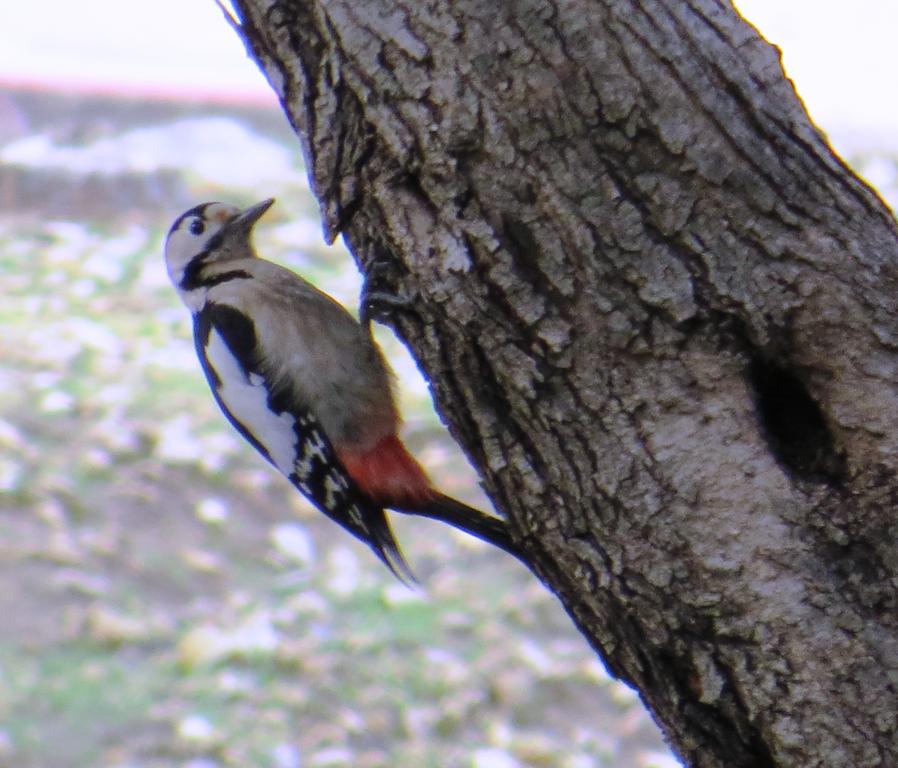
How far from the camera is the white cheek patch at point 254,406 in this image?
3.46 metres

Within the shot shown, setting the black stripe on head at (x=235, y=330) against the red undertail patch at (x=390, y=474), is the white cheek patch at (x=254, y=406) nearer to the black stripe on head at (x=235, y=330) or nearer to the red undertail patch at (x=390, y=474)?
the black stripe on head at (x=235, y=330)

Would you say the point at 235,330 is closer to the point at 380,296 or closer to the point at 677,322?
the point at 380,296

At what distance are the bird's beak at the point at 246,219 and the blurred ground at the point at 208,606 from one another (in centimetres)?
174

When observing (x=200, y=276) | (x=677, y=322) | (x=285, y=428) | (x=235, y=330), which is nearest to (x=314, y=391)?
(x=285, y=428)

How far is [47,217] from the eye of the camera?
7574 millimetres

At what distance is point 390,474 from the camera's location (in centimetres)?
327

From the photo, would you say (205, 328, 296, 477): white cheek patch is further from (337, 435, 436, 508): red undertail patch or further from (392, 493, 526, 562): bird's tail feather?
(392, 493, 526, 562): bird's tail feather

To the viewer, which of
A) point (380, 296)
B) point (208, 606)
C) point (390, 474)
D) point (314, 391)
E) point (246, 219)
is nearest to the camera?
point (380, 296)

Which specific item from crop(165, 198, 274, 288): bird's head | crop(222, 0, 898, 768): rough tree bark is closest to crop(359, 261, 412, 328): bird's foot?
crop(222, 0, 898, 768): rough tree bark

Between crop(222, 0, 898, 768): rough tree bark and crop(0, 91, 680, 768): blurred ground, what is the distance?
2.69m

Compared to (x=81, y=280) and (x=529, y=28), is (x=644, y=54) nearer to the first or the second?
(x=529, y=28)

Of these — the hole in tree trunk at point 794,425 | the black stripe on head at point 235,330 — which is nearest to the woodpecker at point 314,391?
the black stripe on head at point 235,330

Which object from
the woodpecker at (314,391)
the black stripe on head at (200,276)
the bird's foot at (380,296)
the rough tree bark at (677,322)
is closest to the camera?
the rough tree bark at (677,322)

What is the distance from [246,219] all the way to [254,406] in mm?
572
